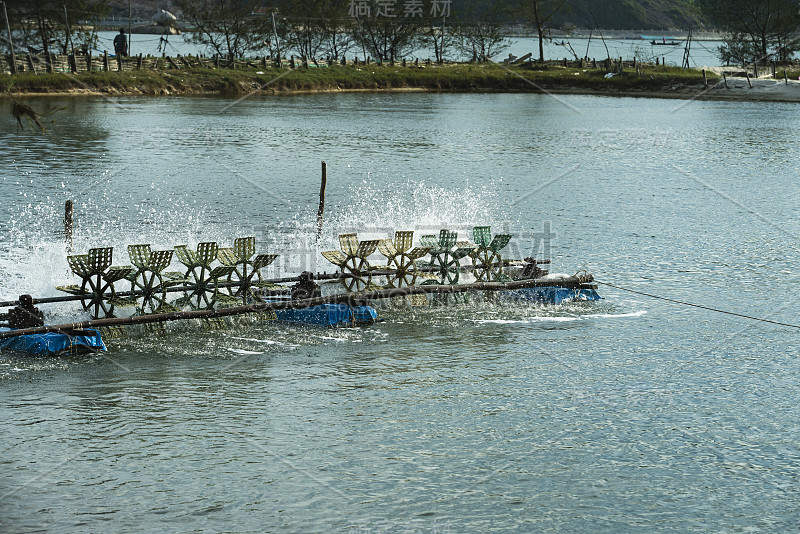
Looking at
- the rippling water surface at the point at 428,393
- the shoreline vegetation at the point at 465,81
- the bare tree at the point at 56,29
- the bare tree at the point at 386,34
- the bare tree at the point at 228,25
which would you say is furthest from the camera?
the bare tree at the point at 386,34

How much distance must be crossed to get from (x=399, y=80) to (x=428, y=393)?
96110mm

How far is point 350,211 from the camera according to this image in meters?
42.0

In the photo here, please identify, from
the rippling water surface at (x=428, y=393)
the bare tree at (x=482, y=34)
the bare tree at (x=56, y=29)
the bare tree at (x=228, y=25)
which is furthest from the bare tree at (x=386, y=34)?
the rippling water surface at (x=428, y=393)

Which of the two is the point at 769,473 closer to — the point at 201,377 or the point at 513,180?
the point at 201,377

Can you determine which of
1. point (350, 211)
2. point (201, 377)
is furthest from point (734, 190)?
point (201, 377)

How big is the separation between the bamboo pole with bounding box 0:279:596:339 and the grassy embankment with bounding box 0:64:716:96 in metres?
67.3

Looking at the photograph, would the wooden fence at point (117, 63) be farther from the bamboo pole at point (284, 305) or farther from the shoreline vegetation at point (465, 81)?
the bamboo pole at point (284, 305)

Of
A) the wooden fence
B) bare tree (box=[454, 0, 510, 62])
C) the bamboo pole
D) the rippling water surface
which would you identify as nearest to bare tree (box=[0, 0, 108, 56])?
the wooden fence

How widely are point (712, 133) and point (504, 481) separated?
225 feet

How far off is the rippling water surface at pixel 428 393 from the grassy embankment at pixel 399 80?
45994 millimetres

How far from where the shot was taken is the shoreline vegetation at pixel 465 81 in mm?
93688

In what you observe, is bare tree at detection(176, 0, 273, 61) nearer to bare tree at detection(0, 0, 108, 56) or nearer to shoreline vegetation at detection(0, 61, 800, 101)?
shoreline vegetation at detection(0, 61, 800, 101)

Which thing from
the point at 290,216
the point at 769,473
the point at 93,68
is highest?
the point at 93,68

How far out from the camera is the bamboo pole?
21.0 metres
